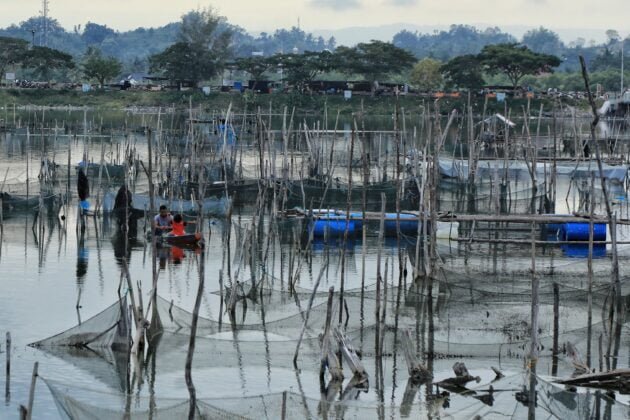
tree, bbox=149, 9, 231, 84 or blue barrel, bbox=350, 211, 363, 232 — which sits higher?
tree, bbox=149, 9, 231, 84

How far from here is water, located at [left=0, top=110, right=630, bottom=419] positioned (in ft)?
36.5

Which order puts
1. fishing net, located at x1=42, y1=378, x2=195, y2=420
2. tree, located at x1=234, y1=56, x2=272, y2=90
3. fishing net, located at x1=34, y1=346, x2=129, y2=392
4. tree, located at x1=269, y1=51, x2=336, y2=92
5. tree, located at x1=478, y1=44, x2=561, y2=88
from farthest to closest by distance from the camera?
1. tree, located at x1=234, y1=56, x2=272, y2=90
2. tree, located at x1=269, y1=51, x2=336, y2=92
3. tree, located at x1=478, y1=44, x2=561, y2=88
4. fishing net, located at x1=34, y1=346, x2=129, y2=392
5. fishing net, located at x1=42, y1=378, x2=195, y2=420

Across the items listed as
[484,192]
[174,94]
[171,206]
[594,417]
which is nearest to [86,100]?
[174,94]

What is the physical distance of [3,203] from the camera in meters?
21.8

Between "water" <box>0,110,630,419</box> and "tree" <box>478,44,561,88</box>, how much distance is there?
48296 millimetres

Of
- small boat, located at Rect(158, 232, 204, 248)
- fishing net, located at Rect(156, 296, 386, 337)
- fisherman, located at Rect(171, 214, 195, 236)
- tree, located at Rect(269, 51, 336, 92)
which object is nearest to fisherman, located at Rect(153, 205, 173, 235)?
fisherman, located at Rect(171, 214, 195, 236)

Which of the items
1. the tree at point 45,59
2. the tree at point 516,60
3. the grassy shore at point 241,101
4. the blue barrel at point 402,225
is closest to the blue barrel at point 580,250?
the blue barrel at point 402,225

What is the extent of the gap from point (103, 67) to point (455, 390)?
216 feet

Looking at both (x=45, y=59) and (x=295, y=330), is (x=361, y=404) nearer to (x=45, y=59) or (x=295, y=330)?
(x=295, y=330)

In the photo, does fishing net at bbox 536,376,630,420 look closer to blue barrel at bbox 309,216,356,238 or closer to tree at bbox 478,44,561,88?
blue barrel at bbox 309,216,356,238

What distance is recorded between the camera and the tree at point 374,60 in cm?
7356

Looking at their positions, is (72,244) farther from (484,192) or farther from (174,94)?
(174,94)

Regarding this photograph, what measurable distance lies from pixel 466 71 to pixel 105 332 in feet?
197

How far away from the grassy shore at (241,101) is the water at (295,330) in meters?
47.2
